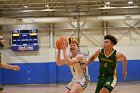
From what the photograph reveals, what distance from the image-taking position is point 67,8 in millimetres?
21109

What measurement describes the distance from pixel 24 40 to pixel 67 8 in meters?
3.98

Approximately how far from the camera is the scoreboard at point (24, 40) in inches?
811

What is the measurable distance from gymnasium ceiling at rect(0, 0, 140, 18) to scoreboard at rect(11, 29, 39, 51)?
54.2 inches

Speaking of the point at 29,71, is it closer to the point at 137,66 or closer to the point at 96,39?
the point at 96,39

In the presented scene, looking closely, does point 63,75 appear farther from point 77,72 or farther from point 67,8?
point 77,72

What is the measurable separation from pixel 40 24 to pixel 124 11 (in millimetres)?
6363

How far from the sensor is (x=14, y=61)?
A: 20.8m

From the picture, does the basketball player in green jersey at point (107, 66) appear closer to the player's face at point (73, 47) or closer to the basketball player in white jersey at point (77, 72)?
the basketball player in white jersey at point (77, 72)

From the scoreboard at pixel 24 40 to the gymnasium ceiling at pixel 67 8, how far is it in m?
1.38

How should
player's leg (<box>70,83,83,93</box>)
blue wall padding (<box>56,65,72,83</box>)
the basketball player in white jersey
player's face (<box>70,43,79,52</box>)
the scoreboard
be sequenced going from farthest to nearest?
the scoreboard < blue wall padding (<box>56,65,72,83</box>) < player's face (<box>70,43,79,52</box>) < the basketball player in white jersey < player's leg (<box>70,83,83,93</box>)

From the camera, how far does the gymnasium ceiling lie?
1989cm

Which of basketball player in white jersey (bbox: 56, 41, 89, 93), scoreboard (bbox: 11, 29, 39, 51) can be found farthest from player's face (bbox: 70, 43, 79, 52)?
scoreboard (bbox: 11, 29, 39, 51)

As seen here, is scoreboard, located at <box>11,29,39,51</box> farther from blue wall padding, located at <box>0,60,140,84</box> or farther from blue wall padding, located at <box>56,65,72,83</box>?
blue wall padding, located at <box>56,65,72,83</box>

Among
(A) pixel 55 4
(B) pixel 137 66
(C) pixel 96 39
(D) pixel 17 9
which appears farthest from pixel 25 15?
(B) pixel 137 66
